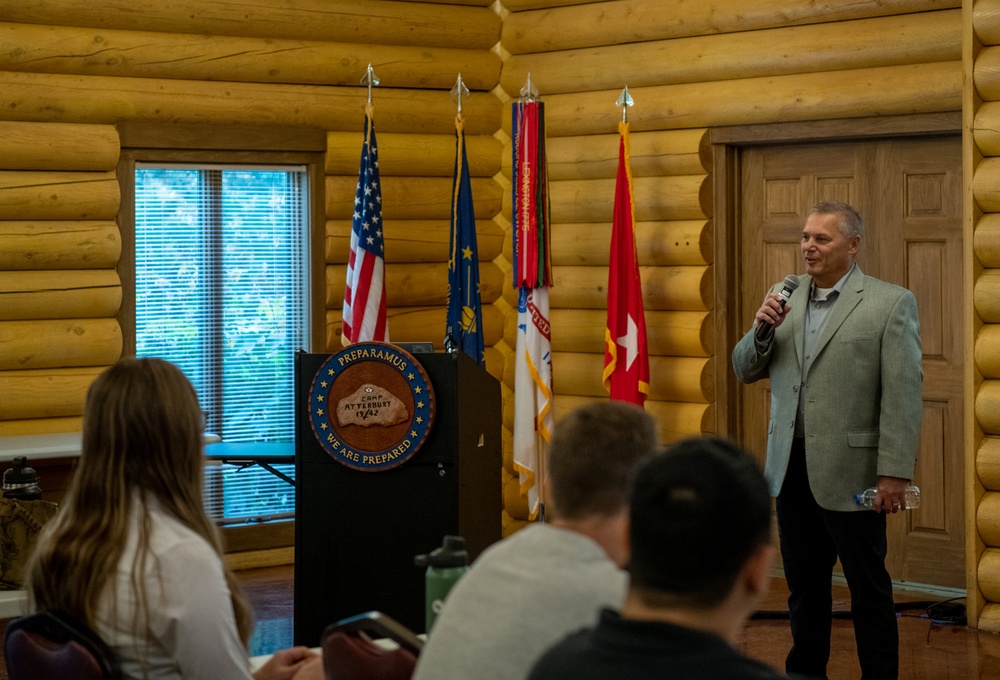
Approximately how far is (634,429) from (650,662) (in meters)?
0.63

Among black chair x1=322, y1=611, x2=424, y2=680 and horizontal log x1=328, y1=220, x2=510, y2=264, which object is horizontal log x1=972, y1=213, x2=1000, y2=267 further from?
black chair x1=322, y1=611, x2=424, y2=680

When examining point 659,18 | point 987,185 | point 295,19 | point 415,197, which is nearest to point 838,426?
point 987,185

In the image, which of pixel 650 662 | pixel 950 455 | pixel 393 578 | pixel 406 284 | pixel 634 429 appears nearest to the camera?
pixel 650 662

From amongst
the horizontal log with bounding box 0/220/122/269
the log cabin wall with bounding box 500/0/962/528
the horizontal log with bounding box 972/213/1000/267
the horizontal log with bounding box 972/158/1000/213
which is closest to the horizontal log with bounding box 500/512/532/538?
the log cabin wall with bounding box 500/0/962/528

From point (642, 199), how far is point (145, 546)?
4.38m

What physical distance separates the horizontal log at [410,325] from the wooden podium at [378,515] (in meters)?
2.38

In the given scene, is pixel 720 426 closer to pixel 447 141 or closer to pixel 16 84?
pixel 447 141

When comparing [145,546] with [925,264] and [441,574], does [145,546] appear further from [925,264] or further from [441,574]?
[925,264]

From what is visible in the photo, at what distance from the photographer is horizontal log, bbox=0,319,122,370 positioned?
17.9 feet

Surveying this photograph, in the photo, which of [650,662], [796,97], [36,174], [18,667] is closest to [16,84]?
[36,174]

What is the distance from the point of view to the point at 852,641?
4719mm

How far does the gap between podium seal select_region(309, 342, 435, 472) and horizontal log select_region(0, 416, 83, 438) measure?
224cm

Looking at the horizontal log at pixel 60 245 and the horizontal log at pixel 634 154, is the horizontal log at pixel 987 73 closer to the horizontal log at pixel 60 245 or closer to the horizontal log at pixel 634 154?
the horizontal log at pixel 634 154

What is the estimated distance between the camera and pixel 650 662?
4.53 feet
